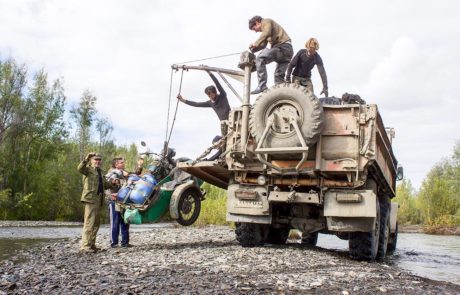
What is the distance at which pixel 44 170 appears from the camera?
36.3 m

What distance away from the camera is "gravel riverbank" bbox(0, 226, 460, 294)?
4.67 metres

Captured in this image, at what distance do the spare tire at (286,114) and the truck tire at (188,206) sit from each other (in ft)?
6.37

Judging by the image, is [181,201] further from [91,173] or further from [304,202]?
[304,202]

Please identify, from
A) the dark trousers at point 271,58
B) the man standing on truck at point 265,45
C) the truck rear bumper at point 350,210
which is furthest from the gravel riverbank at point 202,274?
the man standing on truck at point 265,45

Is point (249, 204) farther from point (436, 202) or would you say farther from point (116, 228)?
point (436, 202)

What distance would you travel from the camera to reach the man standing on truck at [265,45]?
8633 mm

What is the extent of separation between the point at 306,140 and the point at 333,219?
1.44m

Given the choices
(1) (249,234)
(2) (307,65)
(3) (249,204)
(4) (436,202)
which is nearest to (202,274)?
(3) (249,204)

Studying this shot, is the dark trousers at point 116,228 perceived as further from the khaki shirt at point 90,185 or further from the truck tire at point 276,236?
the truck tire at point 276,236

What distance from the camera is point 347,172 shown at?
7414mm

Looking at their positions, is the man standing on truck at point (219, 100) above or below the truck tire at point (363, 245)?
above

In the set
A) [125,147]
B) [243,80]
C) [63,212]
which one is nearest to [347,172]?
[243,80]

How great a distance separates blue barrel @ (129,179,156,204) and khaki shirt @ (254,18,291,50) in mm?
3329

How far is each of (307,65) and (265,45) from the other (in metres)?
0.90
